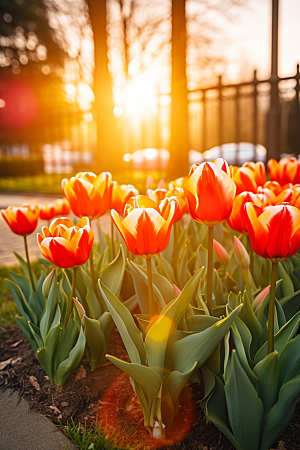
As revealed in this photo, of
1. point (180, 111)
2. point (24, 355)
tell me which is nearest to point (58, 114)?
point (180, 111)

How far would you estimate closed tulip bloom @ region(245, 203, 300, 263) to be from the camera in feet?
3.55

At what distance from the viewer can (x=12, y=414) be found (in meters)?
1.54

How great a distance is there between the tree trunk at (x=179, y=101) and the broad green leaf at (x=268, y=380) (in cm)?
730

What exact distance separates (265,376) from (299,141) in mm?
6668

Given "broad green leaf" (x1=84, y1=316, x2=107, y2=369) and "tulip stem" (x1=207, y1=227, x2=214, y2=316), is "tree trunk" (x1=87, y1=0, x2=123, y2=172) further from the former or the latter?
"tulip stem" (x1=207, y1=227, x2=214, y2=316)

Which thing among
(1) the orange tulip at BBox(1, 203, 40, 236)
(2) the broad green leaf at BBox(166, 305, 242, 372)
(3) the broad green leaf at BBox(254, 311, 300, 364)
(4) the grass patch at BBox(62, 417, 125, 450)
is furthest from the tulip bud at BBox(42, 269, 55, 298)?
(3) the broad green leaf at BBox(254, 311, 300, 364)

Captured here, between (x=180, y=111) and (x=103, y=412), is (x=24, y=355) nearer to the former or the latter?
(x=103, y=412)

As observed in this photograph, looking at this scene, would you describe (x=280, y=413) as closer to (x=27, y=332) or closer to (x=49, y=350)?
(x=49, y=350)

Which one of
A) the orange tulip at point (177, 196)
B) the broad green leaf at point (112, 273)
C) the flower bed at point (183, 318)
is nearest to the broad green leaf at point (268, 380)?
the flower bed at point (183, 318)

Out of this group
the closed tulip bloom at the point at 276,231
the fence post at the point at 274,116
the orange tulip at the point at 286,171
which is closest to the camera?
the closed tulip bloom at the point at 276,231

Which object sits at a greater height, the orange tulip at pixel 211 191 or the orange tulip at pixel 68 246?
the orange tulip at pixel 211 191

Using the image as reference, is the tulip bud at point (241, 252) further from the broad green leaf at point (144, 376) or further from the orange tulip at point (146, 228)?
the broad green leaf at point (144, 376)

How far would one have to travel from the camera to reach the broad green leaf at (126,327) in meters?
1.24

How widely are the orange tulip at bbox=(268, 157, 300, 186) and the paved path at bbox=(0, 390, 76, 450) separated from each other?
1.84 meters
